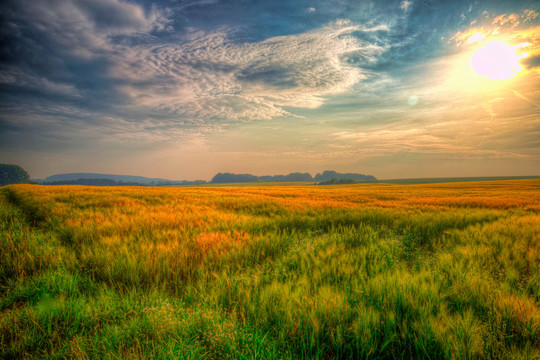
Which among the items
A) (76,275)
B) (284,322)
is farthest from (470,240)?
(76,275)

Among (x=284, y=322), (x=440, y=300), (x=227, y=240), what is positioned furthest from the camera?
(x=227, y=240)

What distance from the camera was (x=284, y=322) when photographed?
1.80m

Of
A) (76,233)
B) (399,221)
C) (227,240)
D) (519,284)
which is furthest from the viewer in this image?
(399,221)

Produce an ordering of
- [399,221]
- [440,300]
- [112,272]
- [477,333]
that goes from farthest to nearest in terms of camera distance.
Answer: [399,221]
[112,272]
[440,300]
[477,333]

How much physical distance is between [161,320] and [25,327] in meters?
1.12

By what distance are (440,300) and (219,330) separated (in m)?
2.09

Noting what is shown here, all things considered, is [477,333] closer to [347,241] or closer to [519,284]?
[519,284]

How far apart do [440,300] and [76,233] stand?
20.2 ft

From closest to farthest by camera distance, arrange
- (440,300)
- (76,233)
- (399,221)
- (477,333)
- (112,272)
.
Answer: (477,333), (440,300), (112,272), (76,233), (399,221)

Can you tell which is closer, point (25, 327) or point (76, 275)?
point (25, 327)

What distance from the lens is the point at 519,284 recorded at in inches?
101

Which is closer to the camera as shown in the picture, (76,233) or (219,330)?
(219,330)

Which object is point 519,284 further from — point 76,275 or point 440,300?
point 76,275

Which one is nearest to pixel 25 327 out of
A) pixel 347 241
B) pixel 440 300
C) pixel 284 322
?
pixel 284 322
